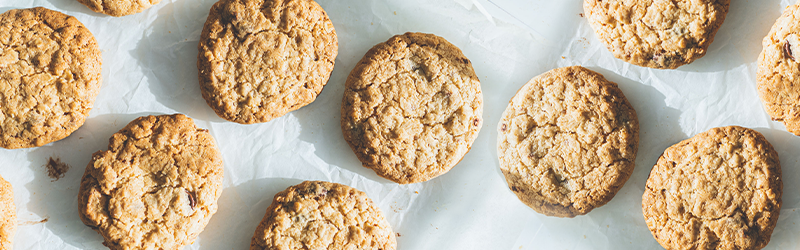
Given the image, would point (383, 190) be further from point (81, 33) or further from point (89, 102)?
point (81, 33)

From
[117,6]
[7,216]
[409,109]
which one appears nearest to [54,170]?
[7,216]

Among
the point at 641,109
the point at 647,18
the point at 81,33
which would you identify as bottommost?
the point at 641,109

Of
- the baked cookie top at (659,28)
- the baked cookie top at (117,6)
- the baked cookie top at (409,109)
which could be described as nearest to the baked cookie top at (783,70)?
the baked cookie top at (659,28)

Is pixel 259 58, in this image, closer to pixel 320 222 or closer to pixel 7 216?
pixel 320 222

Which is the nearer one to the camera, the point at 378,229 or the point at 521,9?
the point at 378,229

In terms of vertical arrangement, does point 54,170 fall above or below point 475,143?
below

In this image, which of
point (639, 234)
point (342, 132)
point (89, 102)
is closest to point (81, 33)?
point (89, 102)

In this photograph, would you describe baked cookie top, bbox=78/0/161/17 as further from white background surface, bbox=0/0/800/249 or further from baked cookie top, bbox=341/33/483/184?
baked cookie top, bbox=341/33/483/184

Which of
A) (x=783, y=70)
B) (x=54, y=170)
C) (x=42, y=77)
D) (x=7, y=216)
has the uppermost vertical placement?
(x=783, y=70)
